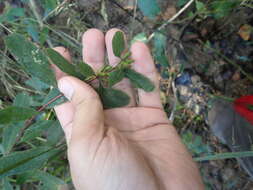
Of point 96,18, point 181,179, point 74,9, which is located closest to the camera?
point 181,179

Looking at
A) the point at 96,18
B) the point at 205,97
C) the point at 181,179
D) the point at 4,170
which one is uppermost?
the point at 96,18

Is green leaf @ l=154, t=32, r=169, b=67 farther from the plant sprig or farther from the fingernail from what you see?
the fingernail

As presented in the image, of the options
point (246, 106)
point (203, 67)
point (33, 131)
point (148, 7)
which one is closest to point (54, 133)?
point (33, 131)

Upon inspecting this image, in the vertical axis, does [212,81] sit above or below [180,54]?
below

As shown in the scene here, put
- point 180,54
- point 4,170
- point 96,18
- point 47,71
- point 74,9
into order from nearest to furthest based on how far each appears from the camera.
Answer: point 4,170 < point 47,71 < point 74,9 < point 96,18 < point 180,54

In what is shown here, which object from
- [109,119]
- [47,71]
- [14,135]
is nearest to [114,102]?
[109,119]

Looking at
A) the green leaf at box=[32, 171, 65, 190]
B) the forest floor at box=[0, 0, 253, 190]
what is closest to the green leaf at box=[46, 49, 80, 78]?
the green leaf at box=[32, 171, 65, 190]

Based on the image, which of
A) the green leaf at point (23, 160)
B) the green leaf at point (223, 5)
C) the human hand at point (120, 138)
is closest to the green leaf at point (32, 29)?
the human hand at point (120, 138)

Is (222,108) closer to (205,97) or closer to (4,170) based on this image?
(205,97)
